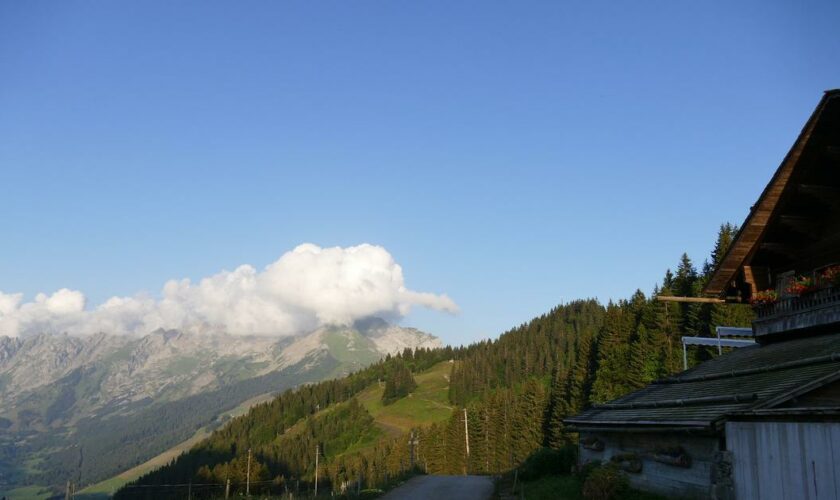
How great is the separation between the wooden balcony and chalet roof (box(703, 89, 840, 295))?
1.69m

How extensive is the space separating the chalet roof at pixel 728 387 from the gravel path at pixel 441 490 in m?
7.96

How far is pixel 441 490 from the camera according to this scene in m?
32.7

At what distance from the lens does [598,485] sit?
20047 mm

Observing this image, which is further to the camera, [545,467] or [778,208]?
[545,467]

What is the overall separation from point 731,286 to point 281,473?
145m

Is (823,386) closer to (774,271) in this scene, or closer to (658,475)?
(658,475)

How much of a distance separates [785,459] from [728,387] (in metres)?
4.75

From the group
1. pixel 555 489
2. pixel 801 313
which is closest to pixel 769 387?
pixel 801 313

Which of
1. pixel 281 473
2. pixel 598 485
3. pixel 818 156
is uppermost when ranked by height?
pixel 818 156

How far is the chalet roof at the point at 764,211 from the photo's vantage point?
1831 centimetres

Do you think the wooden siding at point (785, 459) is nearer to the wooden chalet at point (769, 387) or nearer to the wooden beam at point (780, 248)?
the wooden chalet at point (769, 387)

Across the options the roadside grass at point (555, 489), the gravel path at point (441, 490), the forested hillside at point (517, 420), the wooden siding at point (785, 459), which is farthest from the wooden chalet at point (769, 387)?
the forested hillside at point (517, 420)

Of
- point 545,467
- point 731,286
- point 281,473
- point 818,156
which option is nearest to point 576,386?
point 545,467

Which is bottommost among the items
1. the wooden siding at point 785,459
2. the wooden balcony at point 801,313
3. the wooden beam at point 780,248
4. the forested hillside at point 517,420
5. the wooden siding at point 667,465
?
the forested hillside at point 517,420
